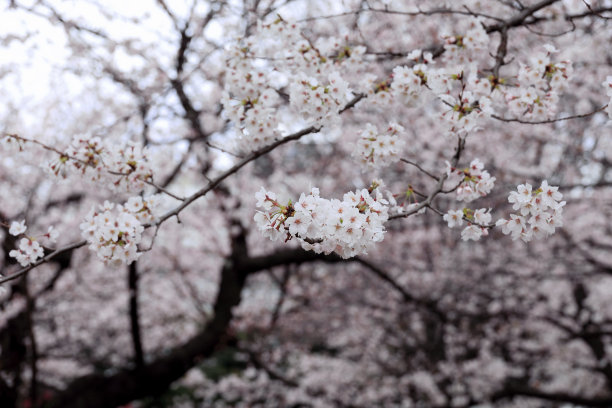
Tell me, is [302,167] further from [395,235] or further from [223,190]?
[223,190]

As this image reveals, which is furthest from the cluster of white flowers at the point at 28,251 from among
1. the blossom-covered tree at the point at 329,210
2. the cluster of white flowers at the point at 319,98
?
the cluster of white flowers at the point at 319,98

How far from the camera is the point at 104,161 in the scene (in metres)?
2.62

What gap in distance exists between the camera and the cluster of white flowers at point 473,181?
2.30 metres

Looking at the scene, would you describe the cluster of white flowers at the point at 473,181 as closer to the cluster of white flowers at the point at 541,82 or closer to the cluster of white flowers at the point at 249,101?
the cluster of white flowers at the point at 541,82

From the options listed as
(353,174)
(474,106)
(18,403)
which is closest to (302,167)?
(353,174)

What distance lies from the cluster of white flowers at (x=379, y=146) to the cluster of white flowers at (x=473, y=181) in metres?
0.28

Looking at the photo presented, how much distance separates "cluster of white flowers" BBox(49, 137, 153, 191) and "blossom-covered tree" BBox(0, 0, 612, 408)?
0.01 meters

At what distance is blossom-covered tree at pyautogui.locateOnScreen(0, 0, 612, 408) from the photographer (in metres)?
2.48

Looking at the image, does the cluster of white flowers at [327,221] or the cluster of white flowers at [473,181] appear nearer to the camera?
the cluster of white flowers at [327,221]

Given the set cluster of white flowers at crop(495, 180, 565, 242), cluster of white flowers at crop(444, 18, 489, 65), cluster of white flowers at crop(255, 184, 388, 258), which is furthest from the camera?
cluster of white flowers at crop(444, 18, 489, 65)

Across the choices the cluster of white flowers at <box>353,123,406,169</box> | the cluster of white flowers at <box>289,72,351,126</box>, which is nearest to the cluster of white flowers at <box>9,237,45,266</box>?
Result: the cluster of white flowers at <box>289,72,351,126</box>

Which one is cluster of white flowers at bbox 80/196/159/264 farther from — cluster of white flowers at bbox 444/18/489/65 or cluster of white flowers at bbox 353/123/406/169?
cluster of white flowers at bbox 444/18/489/65

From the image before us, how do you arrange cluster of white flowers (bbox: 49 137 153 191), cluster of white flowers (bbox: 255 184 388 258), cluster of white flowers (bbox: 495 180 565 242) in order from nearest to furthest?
cluster of white flowers (bbox: 255 184 388 258) < cluster of white flowers (bbox: 495 180 565 242) < cluster of white flowers (bbox: 49 137 153 191)

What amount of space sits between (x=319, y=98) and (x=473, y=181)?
2.72 ft
